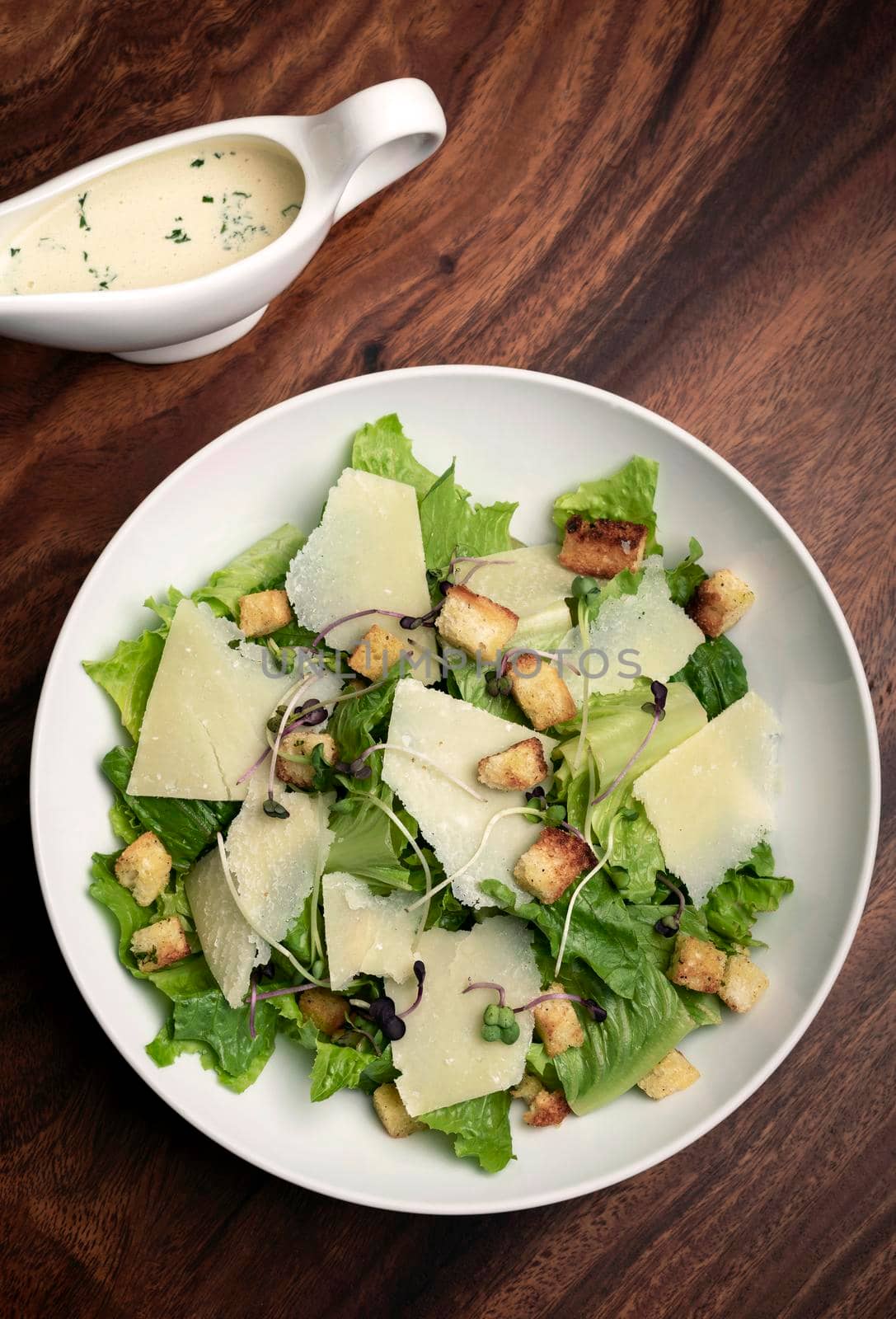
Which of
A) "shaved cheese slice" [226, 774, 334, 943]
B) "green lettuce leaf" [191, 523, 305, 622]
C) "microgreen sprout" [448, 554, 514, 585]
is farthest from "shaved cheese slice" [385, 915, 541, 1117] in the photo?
"green lettuce leaf" [191, 523, 305, 622]

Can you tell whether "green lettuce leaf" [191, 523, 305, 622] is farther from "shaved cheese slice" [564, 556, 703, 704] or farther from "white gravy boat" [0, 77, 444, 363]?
"shaved cheese slice" [564, 556, 703, 704]

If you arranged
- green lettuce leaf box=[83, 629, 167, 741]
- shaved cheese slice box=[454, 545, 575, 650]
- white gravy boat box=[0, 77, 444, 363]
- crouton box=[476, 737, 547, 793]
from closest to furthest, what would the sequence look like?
white gravy boat box=[0, 77, 444, 363] → crouton box=[476, 737, 547, 793] → green lettuce leaf box=[83, 629, 167, 741] → shaved cheese slice box=[454, 545, 575, 650]

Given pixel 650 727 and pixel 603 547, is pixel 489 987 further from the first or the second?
pixel 603 547

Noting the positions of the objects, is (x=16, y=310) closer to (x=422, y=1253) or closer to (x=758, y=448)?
(x=758, y=448)

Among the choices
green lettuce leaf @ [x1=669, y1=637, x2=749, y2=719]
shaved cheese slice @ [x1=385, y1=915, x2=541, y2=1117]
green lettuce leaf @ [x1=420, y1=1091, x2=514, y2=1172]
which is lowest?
green lettuce leaf @ [x1=420, y1=1091, x2=514, y2=1172]

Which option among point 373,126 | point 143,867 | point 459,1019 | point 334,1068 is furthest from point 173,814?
point 373,126

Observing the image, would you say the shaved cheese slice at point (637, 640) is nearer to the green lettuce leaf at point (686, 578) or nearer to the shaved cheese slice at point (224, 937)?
the green lettuce leaf at point (686, 578)

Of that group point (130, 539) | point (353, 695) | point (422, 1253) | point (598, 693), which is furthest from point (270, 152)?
point (422, 1253)
